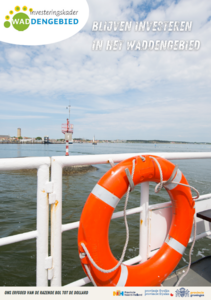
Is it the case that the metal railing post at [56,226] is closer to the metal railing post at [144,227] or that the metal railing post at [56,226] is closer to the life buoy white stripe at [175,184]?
the metal railing post at [144,227]

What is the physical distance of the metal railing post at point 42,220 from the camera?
957 mm

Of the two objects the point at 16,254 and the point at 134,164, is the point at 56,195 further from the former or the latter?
the point at 16,254

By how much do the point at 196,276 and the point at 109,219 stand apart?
0.93 m

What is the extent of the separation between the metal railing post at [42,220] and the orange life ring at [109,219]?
0.64ft

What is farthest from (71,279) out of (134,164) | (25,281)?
(134,164)

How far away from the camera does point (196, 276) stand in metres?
1.39

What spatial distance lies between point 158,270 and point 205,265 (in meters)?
0.56

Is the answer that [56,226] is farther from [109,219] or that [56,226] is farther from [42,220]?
[109,219]
